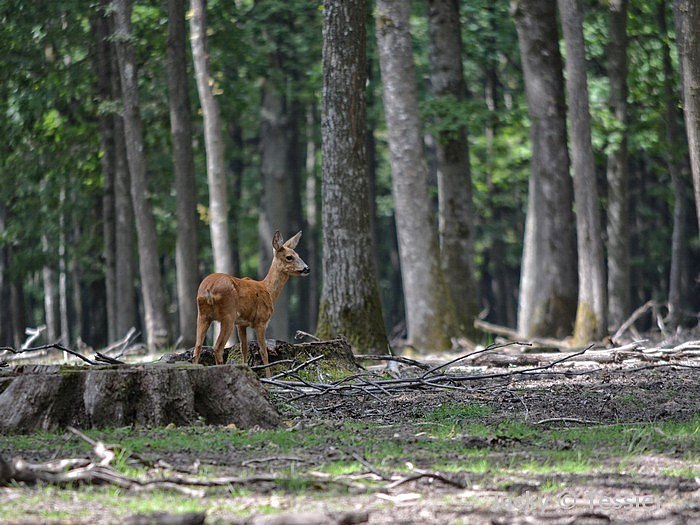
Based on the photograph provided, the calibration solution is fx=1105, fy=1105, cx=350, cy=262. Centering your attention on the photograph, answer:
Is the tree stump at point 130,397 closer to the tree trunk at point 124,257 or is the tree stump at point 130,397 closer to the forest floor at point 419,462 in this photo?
the forest floor at point 419,462

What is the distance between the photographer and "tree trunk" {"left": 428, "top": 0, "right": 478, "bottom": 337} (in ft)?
73.2

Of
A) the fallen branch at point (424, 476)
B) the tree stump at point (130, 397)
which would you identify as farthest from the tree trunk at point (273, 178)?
the fallen branch at point (424, 476)

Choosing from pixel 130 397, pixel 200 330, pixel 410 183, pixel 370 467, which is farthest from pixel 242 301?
pixel 410 183

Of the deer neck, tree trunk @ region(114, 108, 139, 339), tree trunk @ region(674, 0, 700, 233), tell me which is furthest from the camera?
tree trunk @ region(114, 108, 139, 339)

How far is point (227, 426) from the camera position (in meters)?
8.41

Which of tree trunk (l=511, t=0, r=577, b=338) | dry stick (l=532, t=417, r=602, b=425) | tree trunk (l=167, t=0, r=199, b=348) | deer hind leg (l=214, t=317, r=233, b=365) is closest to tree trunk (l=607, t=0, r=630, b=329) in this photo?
tree trunk (l=511, t=0, r=577, b=338)

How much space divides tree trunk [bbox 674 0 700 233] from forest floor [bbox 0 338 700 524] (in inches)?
173

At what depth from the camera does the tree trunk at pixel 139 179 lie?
74.8ft

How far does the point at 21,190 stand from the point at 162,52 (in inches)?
243

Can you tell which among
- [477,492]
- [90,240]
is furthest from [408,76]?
[90,240]

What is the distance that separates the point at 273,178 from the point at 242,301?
2168 cm

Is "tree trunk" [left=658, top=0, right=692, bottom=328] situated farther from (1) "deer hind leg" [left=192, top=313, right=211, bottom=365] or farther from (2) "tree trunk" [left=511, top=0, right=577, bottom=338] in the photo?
(1) "deer hind leg" [left=192, top=313, right=211, bottom=365]

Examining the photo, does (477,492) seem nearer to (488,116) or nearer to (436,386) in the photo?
(436,386)

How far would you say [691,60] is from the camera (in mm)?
13734
